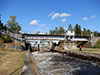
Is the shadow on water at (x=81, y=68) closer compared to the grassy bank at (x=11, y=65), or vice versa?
the grassy bank at (x=11, y=65)

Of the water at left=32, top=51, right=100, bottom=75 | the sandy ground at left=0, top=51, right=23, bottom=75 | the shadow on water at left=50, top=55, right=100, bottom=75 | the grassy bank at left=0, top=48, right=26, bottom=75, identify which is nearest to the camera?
the grassy bank at left=0, top=48, right=26, bottom=75

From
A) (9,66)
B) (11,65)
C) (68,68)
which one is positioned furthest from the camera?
(68,68)

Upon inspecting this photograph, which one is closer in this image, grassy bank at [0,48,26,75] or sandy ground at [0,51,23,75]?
grassy bank at [0,48,26,75]

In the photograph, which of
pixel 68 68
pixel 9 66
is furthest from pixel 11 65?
pixel 68 68

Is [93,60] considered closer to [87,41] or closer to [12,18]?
[87,41]

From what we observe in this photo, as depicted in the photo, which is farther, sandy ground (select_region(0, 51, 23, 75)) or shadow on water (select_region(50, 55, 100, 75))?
shadow on water (select_region(50, 55, 100, 75))

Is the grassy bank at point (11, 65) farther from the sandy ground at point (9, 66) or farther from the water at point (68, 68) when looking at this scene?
the water at point (68, 68)

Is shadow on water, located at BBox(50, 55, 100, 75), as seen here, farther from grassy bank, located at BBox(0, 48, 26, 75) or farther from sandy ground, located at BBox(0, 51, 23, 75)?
sandy ground, located at BBox(0, 51, 23, 75)

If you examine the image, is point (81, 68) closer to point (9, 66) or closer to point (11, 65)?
point (11, 65)

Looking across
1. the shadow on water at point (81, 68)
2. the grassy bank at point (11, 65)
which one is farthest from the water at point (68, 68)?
the grassy bank at point (11, 65)

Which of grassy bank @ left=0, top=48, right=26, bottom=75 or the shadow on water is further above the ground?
grassy bank @ left=0, top=48, right=26, bottom=75

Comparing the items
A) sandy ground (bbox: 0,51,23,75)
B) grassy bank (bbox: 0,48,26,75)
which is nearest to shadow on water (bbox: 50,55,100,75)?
grassy bank (bbox: 0,48,26,75)

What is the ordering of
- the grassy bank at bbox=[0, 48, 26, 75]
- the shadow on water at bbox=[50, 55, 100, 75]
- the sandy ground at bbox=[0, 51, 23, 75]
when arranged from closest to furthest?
the grassy bank at bbox=[0, 48, 26, 75], the sandy ground at bbox=[0, 51, 23, 75], the shadow on water at bbox=[50, 55, 100, 75]

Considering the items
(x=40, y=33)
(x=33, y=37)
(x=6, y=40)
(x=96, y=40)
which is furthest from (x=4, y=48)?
(x=96, y=40)
